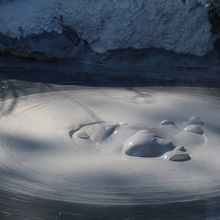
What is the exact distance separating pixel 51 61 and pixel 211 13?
68.0 inches

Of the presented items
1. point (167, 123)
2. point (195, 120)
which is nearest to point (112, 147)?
point (167, 123)

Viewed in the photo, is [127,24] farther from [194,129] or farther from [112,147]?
[112,147]

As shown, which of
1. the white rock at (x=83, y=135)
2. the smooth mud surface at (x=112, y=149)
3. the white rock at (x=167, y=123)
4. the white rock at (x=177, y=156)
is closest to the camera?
the smooth mud surface at (x=112, y=149)

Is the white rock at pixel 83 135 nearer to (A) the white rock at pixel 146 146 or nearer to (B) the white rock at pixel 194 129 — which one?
(A) the white rock at pixel 146 146

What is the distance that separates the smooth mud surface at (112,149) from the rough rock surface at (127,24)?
1270 millimetres

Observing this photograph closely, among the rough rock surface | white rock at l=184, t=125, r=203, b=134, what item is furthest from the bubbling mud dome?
the rough rock surface

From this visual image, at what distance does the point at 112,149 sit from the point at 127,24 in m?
2.65

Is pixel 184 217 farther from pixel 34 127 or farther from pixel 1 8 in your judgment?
pixel 1 8

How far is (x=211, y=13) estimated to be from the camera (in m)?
6.74

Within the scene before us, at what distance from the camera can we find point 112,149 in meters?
4.30

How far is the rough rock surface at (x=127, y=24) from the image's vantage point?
6652mm

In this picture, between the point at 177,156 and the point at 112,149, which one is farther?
the point at 112,149

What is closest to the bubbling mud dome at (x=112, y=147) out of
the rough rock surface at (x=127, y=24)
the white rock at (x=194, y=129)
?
the white rock at (x=194, y=129)

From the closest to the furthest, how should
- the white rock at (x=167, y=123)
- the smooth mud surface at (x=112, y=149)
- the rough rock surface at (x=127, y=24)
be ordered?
the smooth mud surface at (x=112, y=149) → the white rock at (x=167, y=123) → the rough rock surface at (x=127, y=24)
